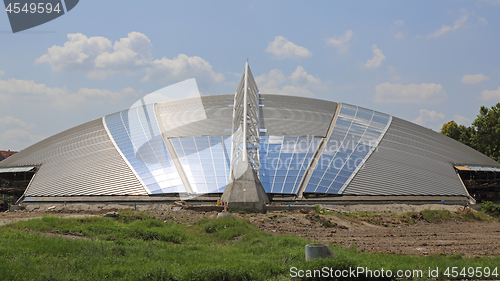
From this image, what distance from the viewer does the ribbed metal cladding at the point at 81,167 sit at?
3219 centimetres

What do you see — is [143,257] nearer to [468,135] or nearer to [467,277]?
[467,277]

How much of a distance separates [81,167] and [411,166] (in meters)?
30.5

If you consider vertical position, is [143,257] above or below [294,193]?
below

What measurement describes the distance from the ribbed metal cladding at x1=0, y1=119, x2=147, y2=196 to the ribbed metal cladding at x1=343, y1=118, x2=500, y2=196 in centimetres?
1898

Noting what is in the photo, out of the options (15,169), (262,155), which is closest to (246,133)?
(262,155)

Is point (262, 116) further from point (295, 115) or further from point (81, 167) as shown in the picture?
point (81, 167)

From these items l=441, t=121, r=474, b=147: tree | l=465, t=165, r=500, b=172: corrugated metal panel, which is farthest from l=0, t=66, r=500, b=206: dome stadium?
l=441, t=121, r=474, b=147: tree

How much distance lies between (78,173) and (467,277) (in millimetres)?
32365

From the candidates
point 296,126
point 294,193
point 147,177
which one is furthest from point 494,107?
point 147,177

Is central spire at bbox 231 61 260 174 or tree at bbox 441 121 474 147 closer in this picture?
central spire at bbox 231 61 260 174

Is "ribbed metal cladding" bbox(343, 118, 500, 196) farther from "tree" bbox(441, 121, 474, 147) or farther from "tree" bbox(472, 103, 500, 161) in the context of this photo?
"tree" bbox(441, 121, 474, 147)

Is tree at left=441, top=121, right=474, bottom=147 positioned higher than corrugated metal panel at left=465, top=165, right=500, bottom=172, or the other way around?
tree at left=441, top=121, right=474, bottom=147

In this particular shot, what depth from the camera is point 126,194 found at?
101 ft

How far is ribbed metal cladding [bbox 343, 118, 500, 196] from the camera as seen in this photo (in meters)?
32.3
